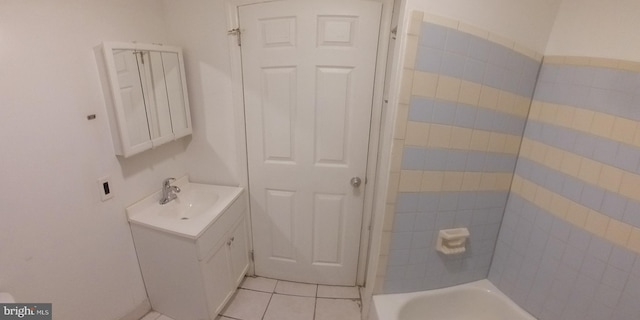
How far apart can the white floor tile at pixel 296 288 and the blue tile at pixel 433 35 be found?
1.79 meters

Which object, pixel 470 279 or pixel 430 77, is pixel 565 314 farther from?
Answer: pixel 430 77

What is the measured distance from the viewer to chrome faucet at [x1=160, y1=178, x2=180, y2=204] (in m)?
1.62

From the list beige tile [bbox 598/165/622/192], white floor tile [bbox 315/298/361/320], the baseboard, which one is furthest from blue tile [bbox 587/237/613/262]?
the baseboard

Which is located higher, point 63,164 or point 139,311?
point 63,164

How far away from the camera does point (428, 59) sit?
1.08 meters

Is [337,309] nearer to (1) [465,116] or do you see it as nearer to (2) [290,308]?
(2) [290,308]

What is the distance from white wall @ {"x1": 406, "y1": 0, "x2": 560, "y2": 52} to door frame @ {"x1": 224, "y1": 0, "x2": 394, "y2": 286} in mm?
403

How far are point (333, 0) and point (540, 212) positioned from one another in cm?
157

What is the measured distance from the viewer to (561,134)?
3.88 feet

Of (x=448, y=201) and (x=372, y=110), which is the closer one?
(x=448, y=201)

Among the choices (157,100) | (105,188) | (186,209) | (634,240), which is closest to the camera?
(634,240)

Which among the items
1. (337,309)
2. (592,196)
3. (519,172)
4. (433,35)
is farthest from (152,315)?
(592,196)

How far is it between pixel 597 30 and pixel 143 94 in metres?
2.22

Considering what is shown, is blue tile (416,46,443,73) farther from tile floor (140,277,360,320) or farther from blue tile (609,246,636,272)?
tile floor (140,277,360,320)
